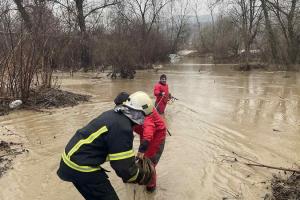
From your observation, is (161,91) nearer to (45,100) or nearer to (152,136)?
(45,100)

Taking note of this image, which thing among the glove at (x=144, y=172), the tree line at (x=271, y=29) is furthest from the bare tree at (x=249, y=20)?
the glove at (x=144, y=172)

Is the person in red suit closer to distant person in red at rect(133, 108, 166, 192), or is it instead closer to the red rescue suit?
distant person in red at rect(133, 108, 166, 192)

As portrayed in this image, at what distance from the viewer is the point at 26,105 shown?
1354 centimetres

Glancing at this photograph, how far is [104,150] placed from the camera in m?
4.08

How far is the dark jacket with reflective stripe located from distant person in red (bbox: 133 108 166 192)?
126cm

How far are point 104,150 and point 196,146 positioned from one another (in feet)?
16.6

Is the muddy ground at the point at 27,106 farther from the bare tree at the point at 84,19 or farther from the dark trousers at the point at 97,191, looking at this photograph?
the bare tree at the point at 84,19

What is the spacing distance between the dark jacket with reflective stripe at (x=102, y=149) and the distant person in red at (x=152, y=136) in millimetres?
1260

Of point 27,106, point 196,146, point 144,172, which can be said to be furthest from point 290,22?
point 144,172

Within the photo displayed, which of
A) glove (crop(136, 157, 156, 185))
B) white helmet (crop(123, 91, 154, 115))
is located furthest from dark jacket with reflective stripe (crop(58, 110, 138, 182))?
glove (crop(136, 157, 156, 185))

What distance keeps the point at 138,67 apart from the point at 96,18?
6.38m

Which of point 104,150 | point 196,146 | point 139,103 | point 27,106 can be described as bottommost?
point 196,146

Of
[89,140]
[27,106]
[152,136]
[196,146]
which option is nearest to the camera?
[89,140]

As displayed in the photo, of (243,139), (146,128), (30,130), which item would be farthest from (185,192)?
(30,130)
